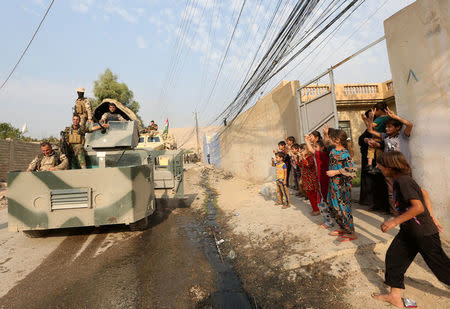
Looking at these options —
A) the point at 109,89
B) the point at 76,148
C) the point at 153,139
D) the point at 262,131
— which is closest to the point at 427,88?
the point at 76,148

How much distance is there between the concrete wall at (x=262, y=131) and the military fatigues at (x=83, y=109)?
510cm

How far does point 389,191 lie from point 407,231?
197 centimetres

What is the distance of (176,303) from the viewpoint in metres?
2.29

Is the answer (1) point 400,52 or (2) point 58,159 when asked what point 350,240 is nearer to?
(1) point 400,52

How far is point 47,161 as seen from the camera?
4.64 meters

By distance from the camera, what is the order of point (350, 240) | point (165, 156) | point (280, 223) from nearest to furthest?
point (350, 240) < point (280, 223) < point (165, 156)

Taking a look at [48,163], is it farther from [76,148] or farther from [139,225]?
[139,225]

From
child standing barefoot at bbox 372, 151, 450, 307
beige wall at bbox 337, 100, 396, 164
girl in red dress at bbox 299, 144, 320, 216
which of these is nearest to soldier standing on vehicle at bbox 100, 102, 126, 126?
girl in red dress at bbox 299, 144, 320, 216

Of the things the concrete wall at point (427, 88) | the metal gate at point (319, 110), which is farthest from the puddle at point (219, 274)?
the metal gate at point (319, 110)

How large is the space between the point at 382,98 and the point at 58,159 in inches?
572

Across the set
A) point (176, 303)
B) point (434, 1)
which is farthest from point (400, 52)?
point (176, 303)

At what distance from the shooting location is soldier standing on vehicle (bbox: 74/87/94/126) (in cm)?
591

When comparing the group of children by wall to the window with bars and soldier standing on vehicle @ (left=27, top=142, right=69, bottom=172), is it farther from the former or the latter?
the window with bars

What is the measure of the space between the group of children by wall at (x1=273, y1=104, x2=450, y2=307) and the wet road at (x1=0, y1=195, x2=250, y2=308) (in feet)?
4.55
